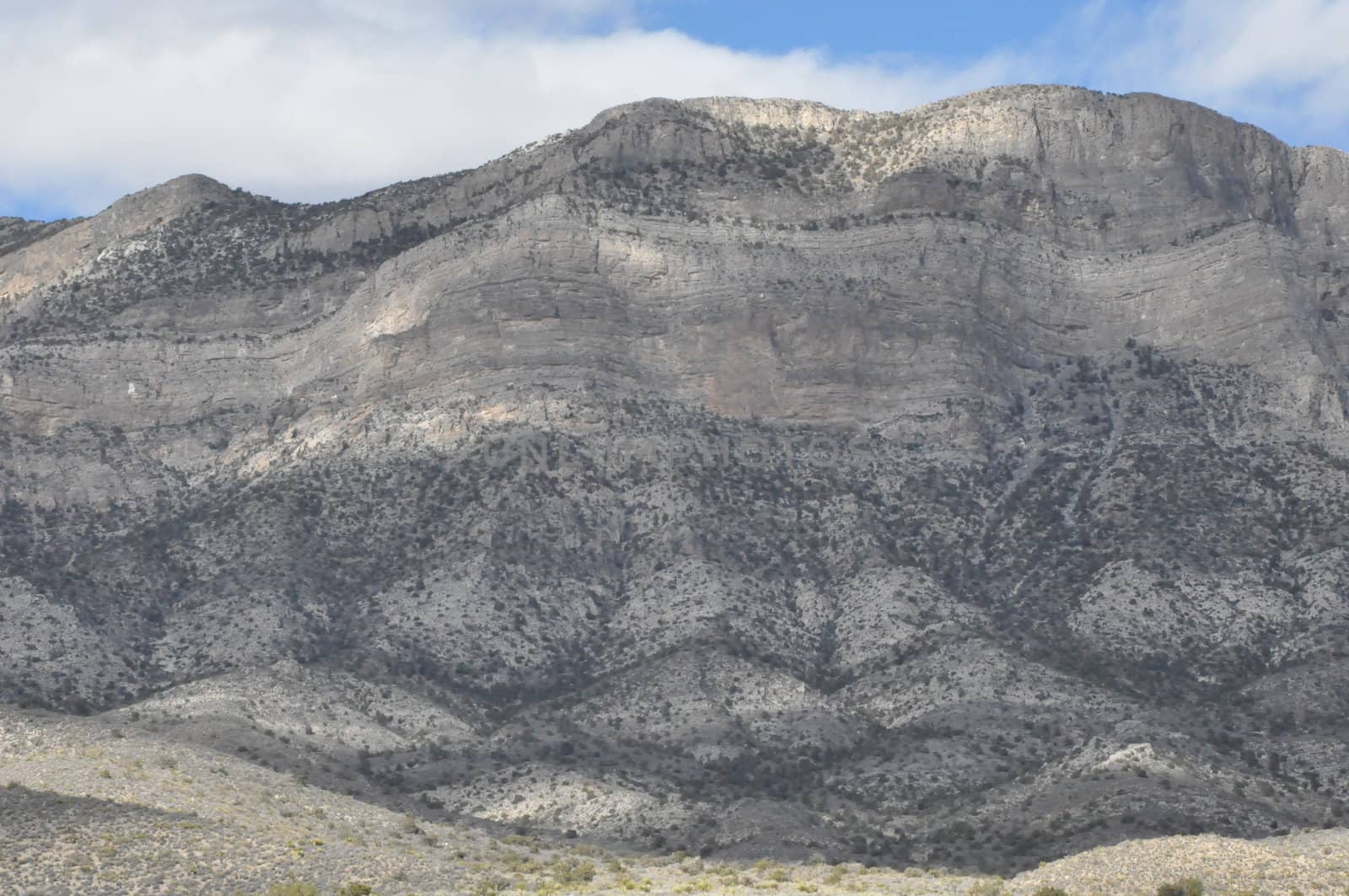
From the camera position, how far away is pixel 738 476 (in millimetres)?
140750

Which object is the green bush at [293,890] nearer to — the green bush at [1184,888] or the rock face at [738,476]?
the green bush at [1184,888]

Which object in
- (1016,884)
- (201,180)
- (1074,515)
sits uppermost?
(201,180)

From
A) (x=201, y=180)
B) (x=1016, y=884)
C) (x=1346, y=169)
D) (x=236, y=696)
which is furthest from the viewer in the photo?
(x=201, y=180)

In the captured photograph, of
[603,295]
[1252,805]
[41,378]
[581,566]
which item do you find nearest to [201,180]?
[41,378]

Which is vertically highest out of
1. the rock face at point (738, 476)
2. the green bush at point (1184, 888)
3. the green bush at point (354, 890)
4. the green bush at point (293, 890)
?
the rock face at point (738, 476)

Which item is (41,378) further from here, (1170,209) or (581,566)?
(1170,209)

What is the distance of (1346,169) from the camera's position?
162375 millimetres

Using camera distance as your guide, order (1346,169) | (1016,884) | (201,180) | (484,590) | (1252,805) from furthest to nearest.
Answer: (201,180), (1346,169), (484,590), (1252,805), (1016,884)

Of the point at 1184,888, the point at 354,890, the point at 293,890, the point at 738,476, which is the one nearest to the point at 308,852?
the point at 354,890

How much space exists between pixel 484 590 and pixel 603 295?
2242 cm

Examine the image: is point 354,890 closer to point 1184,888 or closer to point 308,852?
point 308,852

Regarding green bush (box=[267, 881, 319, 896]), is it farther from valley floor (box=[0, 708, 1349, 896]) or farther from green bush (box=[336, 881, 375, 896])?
green bush (box=[336, 881, 375, 896])

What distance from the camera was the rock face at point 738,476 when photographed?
383ft

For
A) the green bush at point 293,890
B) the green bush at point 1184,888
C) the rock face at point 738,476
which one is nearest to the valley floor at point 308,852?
the green bush at point 293,890
